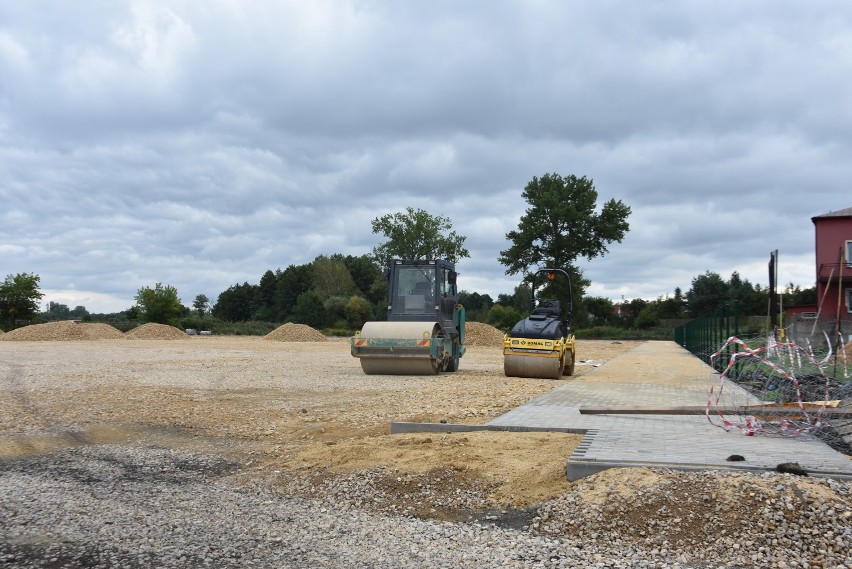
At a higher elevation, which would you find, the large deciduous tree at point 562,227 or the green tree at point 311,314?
the large deciduous tree at point 562,227

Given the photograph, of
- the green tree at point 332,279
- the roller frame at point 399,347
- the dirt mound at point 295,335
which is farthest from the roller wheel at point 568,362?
the green tree at point 332,279

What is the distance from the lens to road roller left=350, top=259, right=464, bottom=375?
18078mm

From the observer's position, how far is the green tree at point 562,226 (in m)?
69.4

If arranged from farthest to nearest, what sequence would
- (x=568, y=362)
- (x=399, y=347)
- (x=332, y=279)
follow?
1. (x=332, y=279)
2. (x=568, y=362)
3. (x=399, y=347)

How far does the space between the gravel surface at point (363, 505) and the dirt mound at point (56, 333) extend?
40.0 meters

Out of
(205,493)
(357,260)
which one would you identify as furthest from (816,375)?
(357,260)

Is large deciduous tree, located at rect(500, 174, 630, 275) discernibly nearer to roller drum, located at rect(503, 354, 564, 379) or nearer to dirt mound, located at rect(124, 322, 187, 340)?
dirt mound, located at rect(124, 322, 187, 340)

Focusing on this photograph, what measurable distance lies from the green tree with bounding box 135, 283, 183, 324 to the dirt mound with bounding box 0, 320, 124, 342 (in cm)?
1335

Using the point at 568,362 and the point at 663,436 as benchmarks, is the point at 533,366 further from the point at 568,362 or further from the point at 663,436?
the point at 663,436

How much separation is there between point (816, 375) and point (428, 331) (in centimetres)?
962

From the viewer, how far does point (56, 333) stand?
46594 millimetres

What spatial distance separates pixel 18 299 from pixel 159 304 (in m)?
11.2

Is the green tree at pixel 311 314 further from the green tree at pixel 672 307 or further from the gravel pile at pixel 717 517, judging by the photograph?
the gravel pile at pixel 717 517

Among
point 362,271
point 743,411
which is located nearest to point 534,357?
point 743,411
